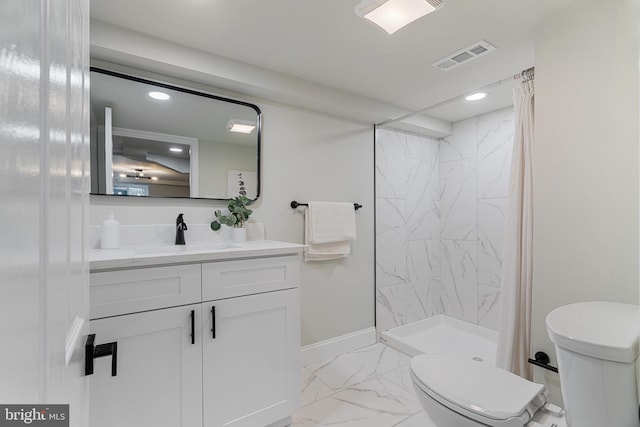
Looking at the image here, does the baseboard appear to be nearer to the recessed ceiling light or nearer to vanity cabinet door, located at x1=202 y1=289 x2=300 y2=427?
vanity cabinet door, located at x1=202 y1=289 x2=300 y2=427

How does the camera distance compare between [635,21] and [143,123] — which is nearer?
[635,21]

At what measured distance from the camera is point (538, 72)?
1484 millimetres

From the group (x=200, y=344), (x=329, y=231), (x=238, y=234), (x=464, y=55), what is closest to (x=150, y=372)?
(x=200, y=344)

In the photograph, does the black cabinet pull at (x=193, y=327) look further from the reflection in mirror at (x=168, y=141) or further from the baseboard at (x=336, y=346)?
the baseboard at (x=336, y=346)

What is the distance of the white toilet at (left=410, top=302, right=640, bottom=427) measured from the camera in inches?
32.3

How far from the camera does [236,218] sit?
1917 millimetres

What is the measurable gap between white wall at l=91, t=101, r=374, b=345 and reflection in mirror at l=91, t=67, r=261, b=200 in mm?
113

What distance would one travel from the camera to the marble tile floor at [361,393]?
171 centimetres

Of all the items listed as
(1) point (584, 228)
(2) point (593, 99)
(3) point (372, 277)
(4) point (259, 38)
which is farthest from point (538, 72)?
(3) point (372, 277)

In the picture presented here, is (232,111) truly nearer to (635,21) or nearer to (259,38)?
(259,38)

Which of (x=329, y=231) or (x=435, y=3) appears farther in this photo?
(x=329, y=231)

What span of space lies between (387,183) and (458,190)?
83 cm

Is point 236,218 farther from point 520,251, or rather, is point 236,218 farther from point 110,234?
point 520,251

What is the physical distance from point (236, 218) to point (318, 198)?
0.74m
